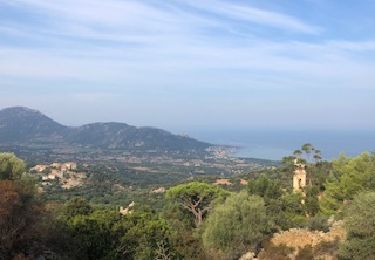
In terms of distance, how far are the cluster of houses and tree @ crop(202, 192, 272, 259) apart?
52.2 meters

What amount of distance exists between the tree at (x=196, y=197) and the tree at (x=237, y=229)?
8.90m

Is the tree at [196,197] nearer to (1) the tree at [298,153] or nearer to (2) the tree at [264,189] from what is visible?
(2) the tree at [264,189]

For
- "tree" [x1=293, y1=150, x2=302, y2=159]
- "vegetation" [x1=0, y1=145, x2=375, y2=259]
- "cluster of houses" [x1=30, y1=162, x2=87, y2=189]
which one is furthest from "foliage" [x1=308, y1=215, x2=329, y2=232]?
"cluster of houses" [x1=30, y1=162, x2=87, y2=189]

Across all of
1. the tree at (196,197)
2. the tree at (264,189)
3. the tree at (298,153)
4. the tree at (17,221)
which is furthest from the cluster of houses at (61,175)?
the tree at (17,221)

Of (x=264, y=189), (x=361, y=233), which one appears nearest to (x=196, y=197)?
(x=264, y=189)

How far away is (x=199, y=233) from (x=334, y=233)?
311 inches

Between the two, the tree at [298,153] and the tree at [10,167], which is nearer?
the tree at [10,167]

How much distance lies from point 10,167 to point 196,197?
14.2 m

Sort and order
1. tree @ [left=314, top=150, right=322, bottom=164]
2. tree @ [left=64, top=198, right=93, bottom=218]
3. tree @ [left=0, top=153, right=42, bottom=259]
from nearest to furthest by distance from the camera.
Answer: tree @ [left=0, top=153, right=42, bottom=259] < tree @ [left=64, top=198, right=93, bottom=218] < tree @ [left=314, top=150, right=322, bottom=164]

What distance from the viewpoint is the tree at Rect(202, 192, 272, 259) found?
843 inches

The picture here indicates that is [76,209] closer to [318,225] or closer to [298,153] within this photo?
[318,225]

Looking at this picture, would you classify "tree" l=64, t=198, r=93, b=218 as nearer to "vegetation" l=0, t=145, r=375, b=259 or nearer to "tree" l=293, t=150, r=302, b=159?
"vegetation" l=0, t=145, r=375, b=259

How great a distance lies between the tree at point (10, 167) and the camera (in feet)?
68.6

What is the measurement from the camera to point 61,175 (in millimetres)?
83125
